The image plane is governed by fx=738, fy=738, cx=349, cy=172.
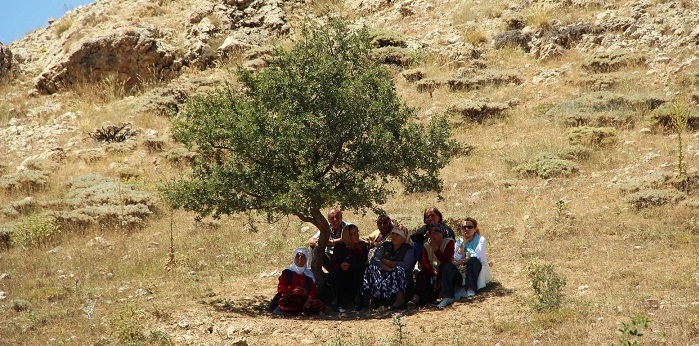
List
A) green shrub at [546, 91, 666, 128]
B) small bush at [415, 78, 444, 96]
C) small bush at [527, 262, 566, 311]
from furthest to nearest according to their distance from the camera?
small bush at [415, 78, 444, 96] → green shrub at [546, 91, 666, 128] → small bush at [527, 262, 566, 311]

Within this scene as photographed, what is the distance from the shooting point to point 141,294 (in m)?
10.3

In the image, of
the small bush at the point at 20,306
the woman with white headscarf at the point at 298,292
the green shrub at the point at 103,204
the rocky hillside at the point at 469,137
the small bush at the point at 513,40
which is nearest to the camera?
the rocky hillside at the point at 469,137

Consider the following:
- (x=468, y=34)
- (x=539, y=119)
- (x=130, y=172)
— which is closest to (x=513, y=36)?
(x=468, y=34)

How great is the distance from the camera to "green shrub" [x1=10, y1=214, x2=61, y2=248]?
43.9 ft

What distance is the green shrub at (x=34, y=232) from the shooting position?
13.4 m

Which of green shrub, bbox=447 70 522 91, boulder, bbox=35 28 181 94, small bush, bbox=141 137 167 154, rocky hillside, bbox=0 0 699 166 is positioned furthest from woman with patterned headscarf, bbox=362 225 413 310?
boulder, bbox=35 28 181 94

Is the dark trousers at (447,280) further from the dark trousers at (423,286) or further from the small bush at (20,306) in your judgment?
the small bush at (20,306)

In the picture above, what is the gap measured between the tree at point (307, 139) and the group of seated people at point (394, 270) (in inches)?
17.5

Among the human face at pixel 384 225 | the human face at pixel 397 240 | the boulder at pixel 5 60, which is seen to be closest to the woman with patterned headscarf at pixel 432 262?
the human face at pixel 397 240

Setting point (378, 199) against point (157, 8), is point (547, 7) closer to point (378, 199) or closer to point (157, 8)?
point (157, 8)

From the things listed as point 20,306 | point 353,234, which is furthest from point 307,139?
point 20,306

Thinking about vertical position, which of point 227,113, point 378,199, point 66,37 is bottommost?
point 378,199

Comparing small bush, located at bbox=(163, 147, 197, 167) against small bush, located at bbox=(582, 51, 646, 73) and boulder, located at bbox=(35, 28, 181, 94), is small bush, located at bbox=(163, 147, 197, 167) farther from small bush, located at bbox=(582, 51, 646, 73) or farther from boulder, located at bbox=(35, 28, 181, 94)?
small bush, located at bbox=(582, 51, 646, 73)

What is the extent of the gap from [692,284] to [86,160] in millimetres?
14859
